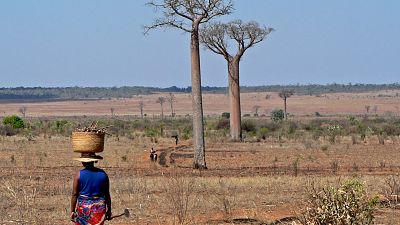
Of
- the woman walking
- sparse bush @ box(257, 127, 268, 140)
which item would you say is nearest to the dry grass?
the woman walking

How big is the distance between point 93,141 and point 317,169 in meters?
11.8

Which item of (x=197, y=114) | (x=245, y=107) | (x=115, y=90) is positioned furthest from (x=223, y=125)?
(x=115, y=90)

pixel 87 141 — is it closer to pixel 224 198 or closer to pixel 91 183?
pixel 91 183

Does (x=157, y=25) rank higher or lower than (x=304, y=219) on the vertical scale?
higher

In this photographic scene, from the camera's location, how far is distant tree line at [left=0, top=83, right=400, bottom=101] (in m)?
149

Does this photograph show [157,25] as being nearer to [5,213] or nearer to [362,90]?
[5,213]

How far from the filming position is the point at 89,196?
298 inches

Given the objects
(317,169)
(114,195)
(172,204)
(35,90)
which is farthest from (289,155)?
(35,90)

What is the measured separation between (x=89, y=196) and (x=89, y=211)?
0.14m

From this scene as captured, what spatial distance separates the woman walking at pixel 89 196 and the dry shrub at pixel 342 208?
194cm

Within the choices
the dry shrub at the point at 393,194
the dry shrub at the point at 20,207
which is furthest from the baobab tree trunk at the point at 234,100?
the dry shrub at the point at 20,207

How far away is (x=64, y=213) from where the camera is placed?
445 inches

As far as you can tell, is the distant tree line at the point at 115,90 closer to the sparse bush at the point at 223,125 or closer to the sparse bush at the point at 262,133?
the sparse bush at the point at 223,125

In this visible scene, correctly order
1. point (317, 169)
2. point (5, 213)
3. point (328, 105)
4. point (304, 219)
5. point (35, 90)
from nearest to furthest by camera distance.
Answer: point (304, 219) < point (5, 213) < point (317, 169) < point (328, 105) < point (35, 90)
